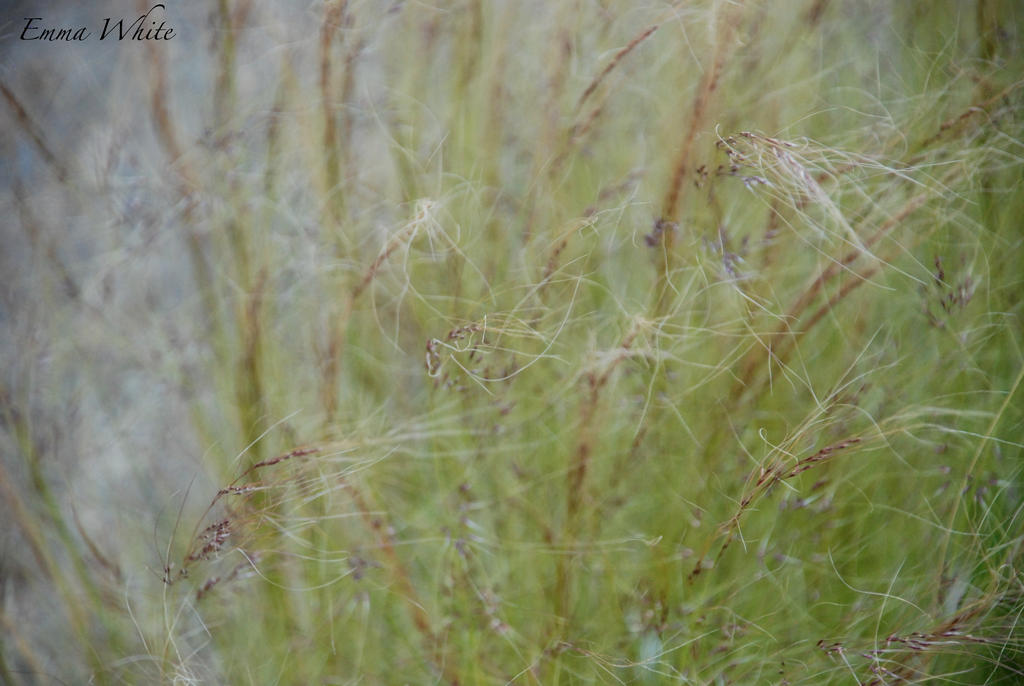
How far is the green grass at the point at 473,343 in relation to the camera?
1.88 ft

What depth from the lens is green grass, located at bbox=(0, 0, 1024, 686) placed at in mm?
573

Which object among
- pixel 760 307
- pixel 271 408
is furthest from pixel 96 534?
pixel 760 307

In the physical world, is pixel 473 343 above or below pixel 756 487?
above

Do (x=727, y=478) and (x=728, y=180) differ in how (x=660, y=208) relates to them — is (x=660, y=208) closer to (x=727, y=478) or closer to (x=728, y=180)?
(x=728, y=180)

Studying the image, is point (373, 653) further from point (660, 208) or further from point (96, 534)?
point (660, 208)

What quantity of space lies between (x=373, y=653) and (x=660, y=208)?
47cm

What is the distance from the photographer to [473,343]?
58 cm

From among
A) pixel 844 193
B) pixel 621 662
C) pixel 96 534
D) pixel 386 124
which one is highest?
pixel 386 124

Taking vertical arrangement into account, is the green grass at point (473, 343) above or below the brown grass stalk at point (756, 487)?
above

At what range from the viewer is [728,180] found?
58 centimetres

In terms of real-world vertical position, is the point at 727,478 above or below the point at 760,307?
below

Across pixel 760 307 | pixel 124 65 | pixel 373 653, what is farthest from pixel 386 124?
pixel 373 653

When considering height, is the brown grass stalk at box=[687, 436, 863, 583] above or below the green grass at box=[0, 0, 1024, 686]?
below

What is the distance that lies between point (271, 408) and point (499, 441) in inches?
8.0
